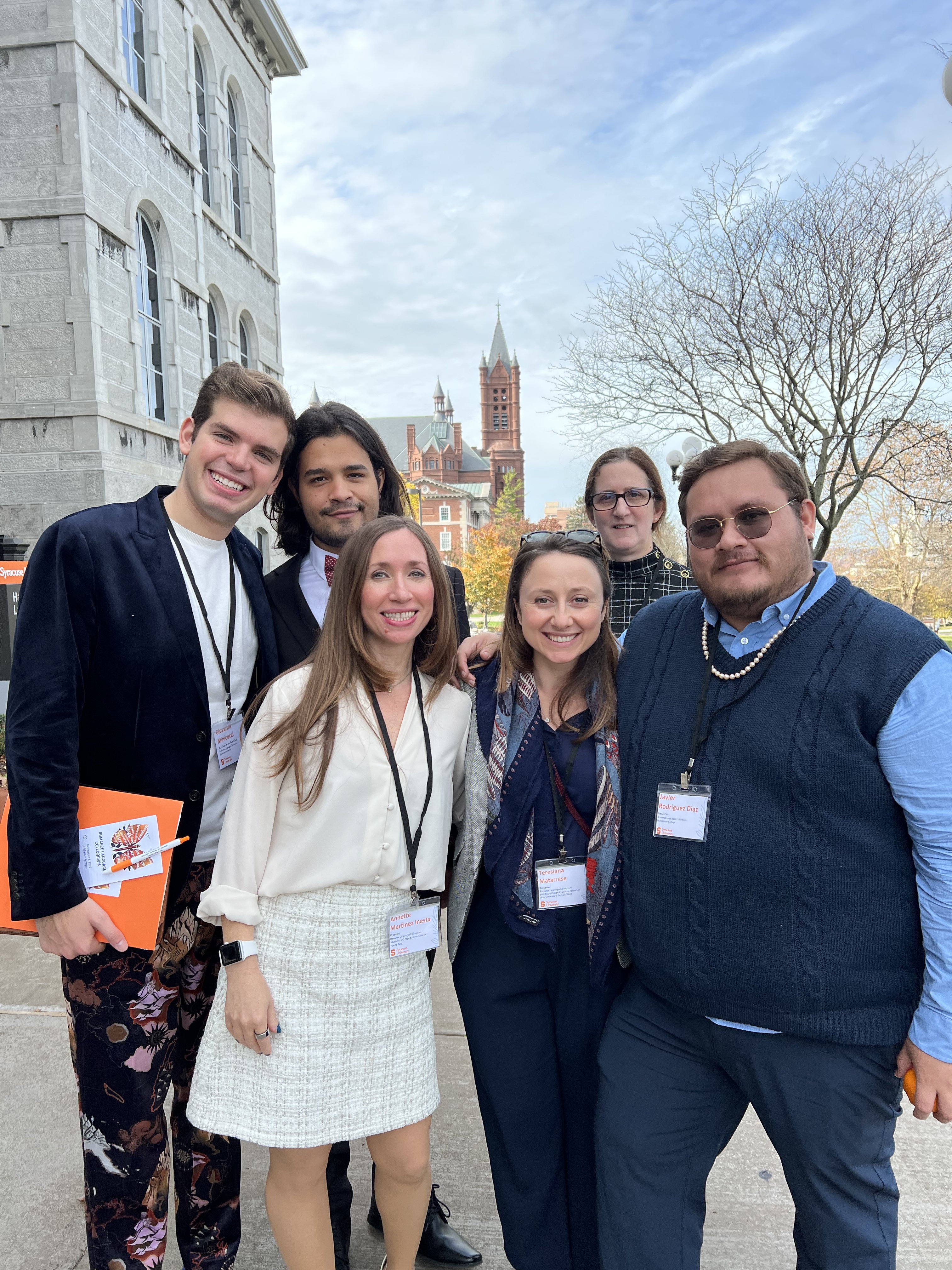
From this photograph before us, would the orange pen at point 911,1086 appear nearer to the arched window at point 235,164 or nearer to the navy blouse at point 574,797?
the navy blouse at point 574,797

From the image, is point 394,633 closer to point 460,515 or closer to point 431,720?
point 431,720

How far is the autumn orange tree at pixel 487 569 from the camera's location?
130 ft

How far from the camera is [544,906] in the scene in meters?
1.96

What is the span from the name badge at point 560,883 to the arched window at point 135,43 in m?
12.0

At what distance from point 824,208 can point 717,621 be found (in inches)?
534

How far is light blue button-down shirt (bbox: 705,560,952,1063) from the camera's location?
1554mm

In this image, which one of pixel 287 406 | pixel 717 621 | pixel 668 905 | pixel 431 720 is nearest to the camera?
pixel 668 905

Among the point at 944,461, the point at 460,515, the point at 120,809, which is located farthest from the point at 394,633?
the point at 460,515

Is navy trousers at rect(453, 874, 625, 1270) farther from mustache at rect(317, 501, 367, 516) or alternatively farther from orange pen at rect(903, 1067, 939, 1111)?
mustache at rect(317, 501, 367, 516)

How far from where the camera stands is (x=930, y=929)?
→ 1587mm

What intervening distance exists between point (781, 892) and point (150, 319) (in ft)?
39.1

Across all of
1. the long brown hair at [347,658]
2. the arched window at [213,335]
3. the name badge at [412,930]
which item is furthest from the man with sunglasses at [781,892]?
the arched window at [213,335]

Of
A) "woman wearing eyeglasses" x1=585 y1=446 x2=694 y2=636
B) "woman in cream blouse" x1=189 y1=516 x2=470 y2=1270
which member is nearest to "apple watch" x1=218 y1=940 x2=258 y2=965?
"woman in cream blouse" x1=189 y1=516 x2=470 y2=1270

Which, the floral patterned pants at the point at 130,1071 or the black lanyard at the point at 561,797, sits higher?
the black lanyard at the point at 561,797
